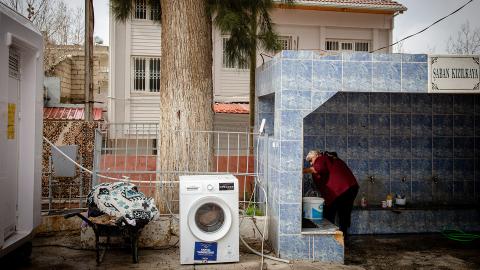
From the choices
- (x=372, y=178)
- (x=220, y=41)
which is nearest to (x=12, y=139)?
(x=372, y=178)

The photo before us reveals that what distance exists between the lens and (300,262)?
6246 millimetres

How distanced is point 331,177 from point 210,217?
225 centimetres

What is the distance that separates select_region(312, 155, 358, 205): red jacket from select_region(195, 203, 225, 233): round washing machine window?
1964mm

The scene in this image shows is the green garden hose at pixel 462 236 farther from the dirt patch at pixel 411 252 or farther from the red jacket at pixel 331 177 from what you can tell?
the red jacket at pixel 331 177

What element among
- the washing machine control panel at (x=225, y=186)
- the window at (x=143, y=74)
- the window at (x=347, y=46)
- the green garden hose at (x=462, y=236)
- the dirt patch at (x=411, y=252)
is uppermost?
the window at (x=347, y=46)

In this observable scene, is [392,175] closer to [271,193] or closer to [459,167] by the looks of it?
[459,167]

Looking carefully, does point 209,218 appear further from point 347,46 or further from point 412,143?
point 347,46

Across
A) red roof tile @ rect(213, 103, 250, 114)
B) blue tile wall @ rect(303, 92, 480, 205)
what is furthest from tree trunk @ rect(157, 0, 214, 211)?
red roof tile @ rect(213, 103, 250, 114)

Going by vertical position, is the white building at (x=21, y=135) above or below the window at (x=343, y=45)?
below

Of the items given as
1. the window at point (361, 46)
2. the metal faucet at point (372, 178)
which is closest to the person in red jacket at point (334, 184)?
the metal faucet at point (372, 178)

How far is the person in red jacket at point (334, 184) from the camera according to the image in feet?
23.9

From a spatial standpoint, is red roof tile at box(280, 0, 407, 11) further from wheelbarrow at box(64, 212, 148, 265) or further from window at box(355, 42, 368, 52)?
wheelbarrow at box(64, 212, 148, 265)

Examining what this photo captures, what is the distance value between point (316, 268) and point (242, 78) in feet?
40.6

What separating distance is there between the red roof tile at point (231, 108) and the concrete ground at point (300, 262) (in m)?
8.60
